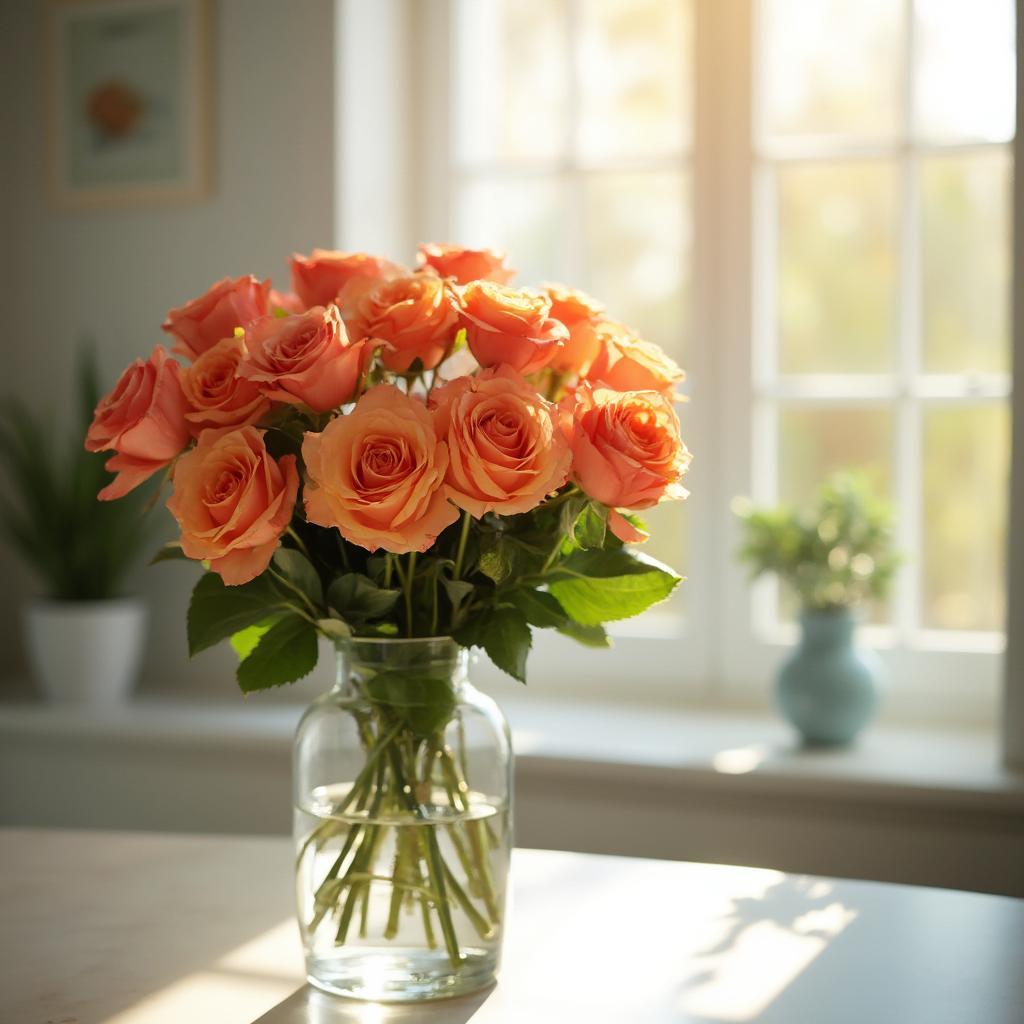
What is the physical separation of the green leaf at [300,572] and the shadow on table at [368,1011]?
0.31 meters

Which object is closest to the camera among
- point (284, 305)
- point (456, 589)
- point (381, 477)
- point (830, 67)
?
point (381, 477)

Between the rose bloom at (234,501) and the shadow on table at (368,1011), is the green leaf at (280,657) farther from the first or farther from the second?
the shadow on table at (368,1011)

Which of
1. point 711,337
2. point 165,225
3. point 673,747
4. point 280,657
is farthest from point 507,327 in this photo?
point 165,225

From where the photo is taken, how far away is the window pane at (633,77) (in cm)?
262

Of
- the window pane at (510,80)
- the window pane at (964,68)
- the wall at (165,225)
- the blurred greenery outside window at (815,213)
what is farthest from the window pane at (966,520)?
the wall at (165,225)

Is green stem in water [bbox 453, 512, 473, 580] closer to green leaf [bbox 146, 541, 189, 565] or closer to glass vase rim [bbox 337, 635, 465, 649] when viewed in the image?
glass vase rim [bbox 337, 635, 465, 649]

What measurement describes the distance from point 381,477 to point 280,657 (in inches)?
7.9

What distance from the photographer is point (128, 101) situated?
2688mm

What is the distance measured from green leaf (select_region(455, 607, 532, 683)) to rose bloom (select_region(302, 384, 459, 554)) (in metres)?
0.12

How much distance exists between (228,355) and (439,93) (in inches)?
74.4

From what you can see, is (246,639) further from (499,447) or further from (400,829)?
(499,447)

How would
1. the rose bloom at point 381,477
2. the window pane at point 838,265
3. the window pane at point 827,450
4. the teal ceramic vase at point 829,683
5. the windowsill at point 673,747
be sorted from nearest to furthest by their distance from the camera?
1. the rose bloom at point 381,477
2. the windowsill at point 673,747
3. the teal ceramic vase at point 829,683
4. the window pane at point 838,265
5. the window pane at point 827,450

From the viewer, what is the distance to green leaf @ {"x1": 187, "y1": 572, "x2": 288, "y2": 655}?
100 centimetres

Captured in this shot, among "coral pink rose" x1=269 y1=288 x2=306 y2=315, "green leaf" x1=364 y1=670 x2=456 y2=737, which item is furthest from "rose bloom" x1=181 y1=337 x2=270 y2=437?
"green leaf" x1=364 y1=670 x2=456 y2=737
